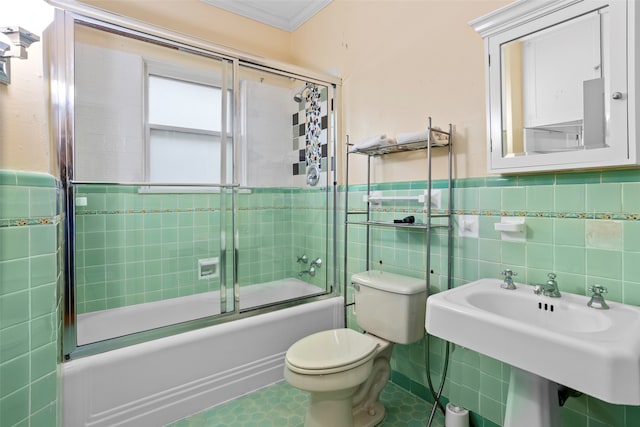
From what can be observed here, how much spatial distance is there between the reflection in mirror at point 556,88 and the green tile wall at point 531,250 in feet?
0.51

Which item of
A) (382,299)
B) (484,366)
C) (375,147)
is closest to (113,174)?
(375,147)

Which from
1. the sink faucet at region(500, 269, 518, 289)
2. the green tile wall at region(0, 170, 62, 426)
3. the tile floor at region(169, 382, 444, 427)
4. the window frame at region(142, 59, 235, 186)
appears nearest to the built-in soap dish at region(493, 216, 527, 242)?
the sink faucet at region(500, 269, 518, 289)

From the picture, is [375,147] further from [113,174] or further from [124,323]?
[124,323]

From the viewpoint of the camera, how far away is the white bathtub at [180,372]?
138cm

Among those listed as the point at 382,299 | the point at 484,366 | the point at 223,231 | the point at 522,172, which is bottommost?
the point at 484,366

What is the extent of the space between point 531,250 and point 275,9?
2.48m

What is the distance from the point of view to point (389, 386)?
1.91m

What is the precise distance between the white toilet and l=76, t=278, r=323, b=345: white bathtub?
0.64m

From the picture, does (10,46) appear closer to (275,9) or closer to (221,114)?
(221,114)

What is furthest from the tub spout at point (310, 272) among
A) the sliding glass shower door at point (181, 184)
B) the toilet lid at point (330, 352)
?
the toilet lid at point (330, 352)

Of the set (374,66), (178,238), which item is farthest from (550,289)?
(178,238)

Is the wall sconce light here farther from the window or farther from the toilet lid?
the toilet lid

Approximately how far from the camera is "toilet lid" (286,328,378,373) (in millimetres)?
1346

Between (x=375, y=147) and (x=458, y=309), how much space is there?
39.8 inches
